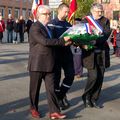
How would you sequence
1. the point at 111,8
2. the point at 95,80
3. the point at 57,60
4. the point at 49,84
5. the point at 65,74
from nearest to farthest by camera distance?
the point at 49,84
the point at 57,60
the point at 65,74
the point at 95,80
the point at 111,8

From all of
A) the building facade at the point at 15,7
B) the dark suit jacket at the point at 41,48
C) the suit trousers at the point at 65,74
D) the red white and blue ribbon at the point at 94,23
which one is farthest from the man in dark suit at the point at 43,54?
the building facade at the point at 15,7

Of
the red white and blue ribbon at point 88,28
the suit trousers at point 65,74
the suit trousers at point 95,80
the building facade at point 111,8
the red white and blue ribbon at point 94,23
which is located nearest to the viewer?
the red white and blue ribbon at point 88,28

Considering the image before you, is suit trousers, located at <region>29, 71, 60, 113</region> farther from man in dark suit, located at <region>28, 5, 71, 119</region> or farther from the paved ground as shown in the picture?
the paved ground

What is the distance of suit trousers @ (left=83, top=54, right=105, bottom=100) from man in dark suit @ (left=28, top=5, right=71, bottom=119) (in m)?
1.27

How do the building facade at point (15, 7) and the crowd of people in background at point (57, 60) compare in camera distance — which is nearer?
the crowd of people in background at point (57, 60)

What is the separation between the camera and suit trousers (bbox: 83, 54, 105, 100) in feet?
28.3

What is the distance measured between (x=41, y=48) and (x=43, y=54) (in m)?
0.10

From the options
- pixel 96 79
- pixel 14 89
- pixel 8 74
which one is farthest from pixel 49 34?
pixel 8 74

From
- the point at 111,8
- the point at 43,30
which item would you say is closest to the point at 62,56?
the point at 43,30

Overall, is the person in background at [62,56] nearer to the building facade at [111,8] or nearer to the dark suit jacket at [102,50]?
the dark suit jacket at [102,50]

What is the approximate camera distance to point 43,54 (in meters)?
7.32

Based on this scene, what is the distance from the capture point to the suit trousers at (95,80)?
8.62 m

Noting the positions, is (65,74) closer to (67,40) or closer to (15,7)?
(67,40)

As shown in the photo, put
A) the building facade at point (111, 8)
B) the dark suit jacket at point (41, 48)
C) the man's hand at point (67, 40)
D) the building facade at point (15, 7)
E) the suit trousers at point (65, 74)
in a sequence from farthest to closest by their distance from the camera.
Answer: the building facade at point (15, 7) < the building facade at point (111, 8) < the suit trousers at point (65, 74) < the man's hand at point (67, 40) < the dark suit jacket at point (41, 48)
